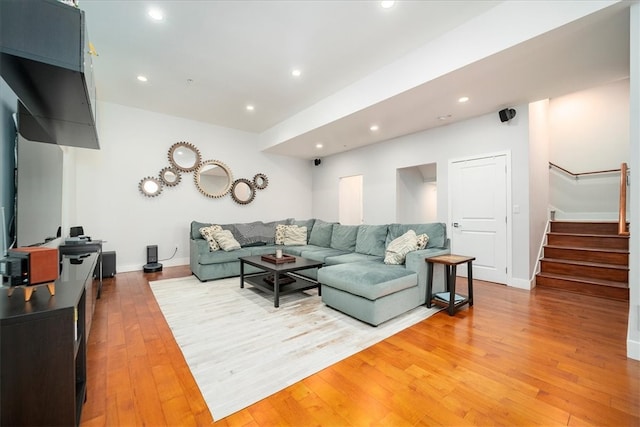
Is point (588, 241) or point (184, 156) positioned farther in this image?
point (184, 156)

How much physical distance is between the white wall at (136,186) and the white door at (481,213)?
4.49 meters

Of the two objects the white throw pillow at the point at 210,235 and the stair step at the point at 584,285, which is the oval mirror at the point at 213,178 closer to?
the white throw pillow at the point at 210,235

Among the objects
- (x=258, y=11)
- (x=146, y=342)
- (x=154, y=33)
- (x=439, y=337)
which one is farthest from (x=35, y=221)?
(x=439, y=337)

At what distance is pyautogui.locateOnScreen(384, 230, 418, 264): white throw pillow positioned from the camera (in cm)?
323

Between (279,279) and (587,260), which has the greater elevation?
(587,260)

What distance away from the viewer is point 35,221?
1895mm

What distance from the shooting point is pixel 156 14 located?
2537 millimetres

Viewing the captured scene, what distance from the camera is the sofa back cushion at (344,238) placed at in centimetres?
448

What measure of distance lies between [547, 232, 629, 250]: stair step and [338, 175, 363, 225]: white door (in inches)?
151

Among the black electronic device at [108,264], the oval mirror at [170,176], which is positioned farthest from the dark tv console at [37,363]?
the oval mirror at [170,176]

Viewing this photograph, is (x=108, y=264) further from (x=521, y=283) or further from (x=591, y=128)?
(x=591, y=128)

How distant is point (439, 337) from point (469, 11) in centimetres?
302

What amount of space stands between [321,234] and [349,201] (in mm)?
2407

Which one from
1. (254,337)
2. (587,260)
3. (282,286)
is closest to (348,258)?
(282,286)
